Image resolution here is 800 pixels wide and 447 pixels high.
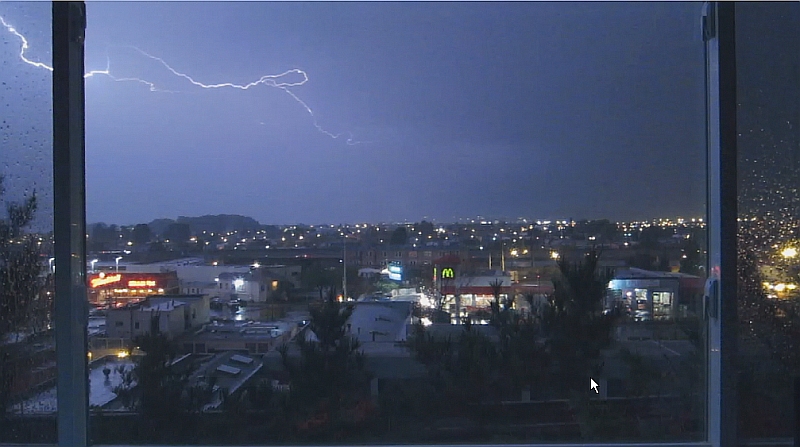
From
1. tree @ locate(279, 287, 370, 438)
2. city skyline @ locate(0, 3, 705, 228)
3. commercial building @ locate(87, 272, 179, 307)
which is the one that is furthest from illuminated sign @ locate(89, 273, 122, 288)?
tree @ locate(279, 287, 370, 438)

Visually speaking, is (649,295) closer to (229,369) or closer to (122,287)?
(229,369)

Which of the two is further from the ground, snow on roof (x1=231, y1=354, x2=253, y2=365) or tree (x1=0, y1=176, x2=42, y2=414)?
tree (x1=0, y1=176, x2=42, y2=414)

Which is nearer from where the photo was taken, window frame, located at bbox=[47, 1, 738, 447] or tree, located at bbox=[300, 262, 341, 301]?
window frame, located at bbox=[47, 1, 738, 447]

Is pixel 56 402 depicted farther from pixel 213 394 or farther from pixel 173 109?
pixel 173 109

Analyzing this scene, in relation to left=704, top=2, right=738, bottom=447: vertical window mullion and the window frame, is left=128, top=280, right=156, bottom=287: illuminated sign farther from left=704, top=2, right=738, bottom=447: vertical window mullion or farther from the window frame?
left=704, top=2, right=738, bottom=447: vertical window mullion

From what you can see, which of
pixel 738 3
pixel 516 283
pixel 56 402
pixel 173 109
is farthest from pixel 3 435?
pixel 738 3

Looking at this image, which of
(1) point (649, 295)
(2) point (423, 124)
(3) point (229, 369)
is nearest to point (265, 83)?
(2) point (423, 124)

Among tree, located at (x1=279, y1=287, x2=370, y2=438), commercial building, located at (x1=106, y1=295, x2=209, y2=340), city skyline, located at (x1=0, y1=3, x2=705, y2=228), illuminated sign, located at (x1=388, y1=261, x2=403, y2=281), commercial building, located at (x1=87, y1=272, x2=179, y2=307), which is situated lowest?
tree, located at (x1=279, y1=287, x2=370, y2=438)
